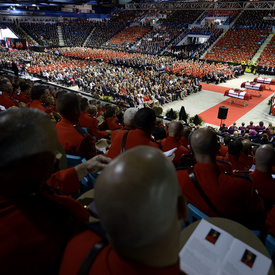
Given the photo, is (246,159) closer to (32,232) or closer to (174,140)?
(174,140)

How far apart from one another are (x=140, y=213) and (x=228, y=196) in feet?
4.94

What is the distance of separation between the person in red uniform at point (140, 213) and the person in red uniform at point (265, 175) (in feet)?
7.18

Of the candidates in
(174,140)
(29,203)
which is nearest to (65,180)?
(29,203)

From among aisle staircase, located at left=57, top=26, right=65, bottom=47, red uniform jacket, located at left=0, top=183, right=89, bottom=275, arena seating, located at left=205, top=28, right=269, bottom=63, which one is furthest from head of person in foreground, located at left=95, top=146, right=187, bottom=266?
aisle staircase, located at left=57, top=26, right=65, bottom=47

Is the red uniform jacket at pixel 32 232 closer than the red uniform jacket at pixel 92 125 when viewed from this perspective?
Yes

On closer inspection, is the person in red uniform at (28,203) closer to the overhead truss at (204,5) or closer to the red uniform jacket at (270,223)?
the red uniform jacket at (270,223)

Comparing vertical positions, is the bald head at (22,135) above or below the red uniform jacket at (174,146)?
above

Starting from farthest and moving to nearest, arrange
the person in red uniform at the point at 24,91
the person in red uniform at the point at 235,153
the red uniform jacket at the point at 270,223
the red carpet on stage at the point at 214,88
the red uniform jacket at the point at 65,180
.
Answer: the red carpet on stage at the point at 214,88 → the person in red uniform at the point at 24,91 → the person in red uniform at the point at 235,153 → the red uniform jacket at the point at 270,223 → the red uniform jacket at the point at 65,180

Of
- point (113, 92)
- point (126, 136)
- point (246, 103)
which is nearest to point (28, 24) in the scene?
point (113, 92)

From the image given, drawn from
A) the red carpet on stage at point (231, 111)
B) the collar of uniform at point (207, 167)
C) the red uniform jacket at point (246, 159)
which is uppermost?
the collar of uniform at point (207, 167)

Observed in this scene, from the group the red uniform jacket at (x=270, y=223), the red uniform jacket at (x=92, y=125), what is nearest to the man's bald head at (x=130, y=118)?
the red uniform jacket at (x=92, y=125)

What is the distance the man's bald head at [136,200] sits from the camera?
2.38 ft

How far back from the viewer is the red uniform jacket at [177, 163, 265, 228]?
1.95 m

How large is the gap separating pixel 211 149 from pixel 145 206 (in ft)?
5.33
